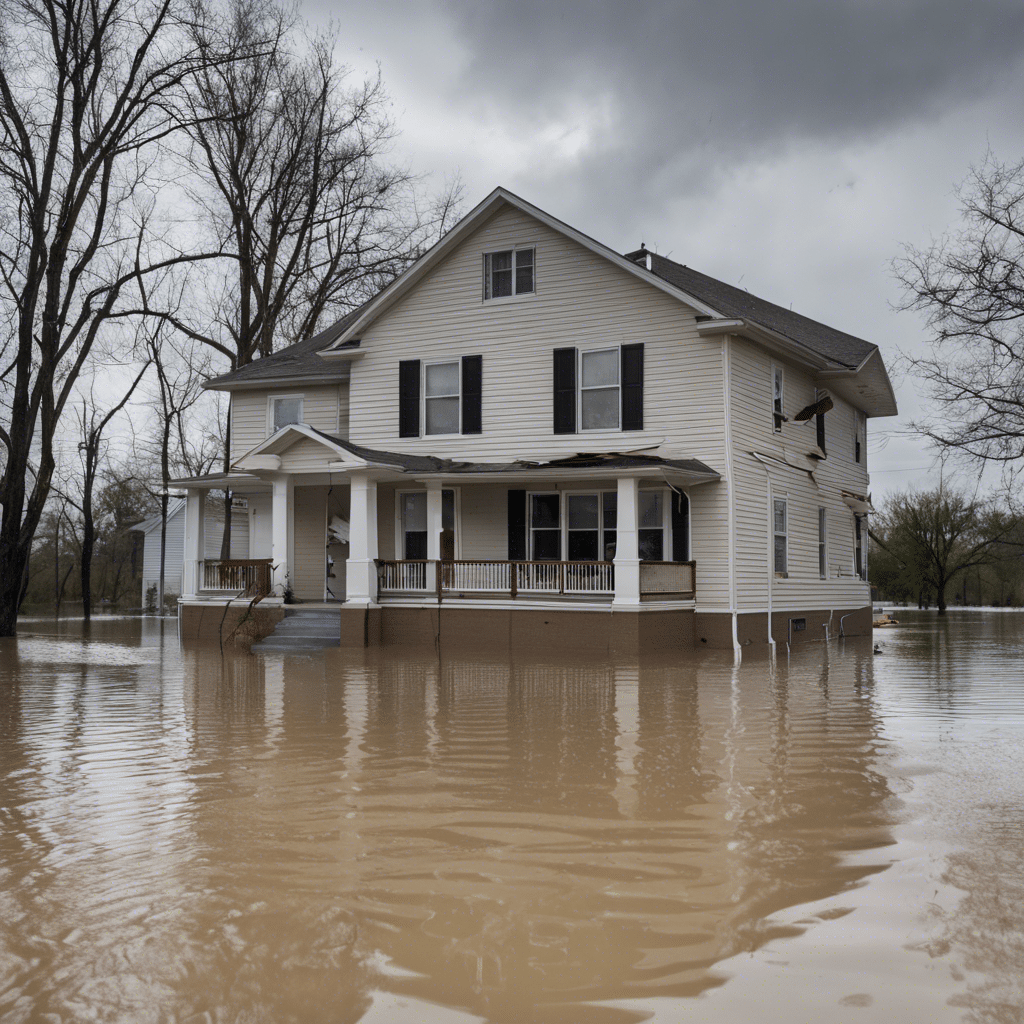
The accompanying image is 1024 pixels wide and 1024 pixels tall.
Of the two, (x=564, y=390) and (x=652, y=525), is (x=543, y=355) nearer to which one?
(x=564, y=390)

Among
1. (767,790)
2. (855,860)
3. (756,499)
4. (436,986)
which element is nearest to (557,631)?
(756,499)

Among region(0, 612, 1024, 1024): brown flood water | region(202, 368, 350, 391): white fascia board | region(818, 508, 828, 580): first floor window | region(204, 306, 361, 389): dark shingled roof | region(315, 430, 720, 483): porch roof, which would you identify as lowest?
region(0, 612, 1024, 1024): brown flood water

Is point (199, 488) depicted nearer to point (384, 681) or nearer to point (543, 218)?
point (543, 218)

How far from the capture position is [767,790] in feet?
22.2

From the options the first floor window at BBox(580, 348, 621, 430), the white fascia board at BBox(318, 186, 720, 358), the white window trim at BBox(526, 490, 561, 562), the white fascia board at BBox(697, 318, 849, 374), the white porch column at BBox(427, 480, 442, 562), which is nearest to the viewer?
the white fascia board at BBox(697, 318, 849, 374)

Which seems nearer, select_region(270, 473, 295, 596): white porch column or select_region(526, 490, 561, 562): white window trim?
select_region(526, 490, 561, 562): white window trim

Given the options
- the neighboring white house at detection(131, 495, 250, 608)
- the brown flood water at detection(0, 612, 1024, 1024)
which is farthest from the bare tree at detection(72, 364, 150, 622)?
the brown flood water at detection(0, 612, 1024, 1024)

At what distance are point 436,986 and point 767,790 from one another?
358cm

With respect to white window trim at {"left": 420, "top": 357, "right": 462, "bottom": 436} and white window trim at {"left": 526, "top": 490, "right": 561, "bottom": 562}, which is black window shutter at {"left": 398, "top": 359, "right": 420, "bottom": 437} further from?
white window trim at {"left": 526, "top": 490, "right": 561, "bottom": 562}

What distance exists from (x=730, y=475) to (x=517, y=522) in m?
4.47

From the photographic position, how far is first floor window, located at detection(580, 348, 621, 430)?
2038cm

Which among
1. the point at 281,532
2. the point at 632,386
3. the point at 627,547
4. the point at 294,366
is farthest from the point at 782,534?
the point at 294,366

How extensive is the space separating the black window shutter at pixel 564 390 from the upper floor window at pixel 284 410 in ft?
23.8

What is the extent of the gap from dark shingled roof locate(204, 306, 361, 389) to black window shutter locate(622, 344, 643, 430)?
640 centimetres
